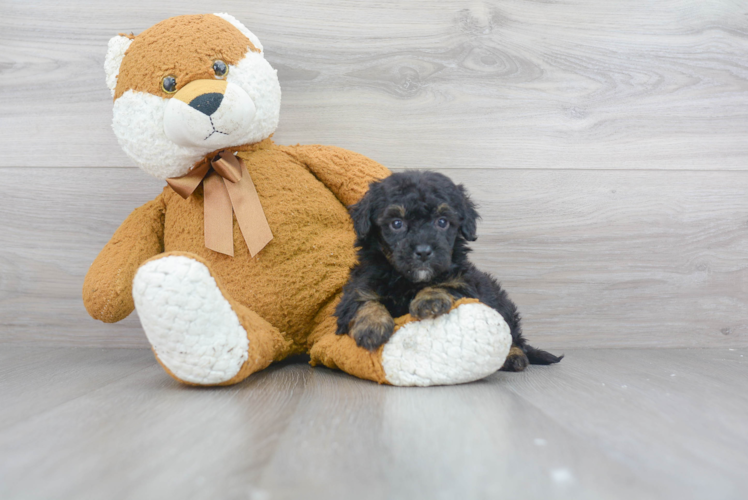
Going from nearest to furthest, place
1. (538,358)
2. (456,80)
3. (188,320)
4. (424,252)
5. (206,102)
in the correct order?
(188,320) → (424,252) → (206,102) → (538,358) → (456,80)

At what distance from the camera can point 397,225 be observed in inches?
53.6

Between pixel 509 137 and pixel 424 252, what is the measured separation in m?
0.93

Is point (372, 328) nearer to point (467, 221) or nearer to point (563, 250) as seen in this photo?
point (467, 221)

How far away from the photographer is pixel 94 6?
1973 mm

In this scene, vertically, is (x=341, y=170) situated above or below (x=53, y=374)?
above

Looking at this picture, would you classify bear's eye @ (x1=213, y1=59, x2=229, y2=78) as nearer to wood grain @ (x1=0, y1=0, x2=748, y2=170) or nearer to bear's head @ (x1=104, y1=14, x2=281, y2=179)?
bear's head @ (x1=104, y1=14, x2=281, y2=179)

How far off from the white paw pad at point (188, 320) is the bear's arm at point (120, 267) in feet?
0.96

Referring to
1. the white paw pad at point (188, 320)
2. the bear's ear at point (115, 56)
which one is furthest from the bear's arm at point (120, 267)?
the bear's ear at point (115, 56)

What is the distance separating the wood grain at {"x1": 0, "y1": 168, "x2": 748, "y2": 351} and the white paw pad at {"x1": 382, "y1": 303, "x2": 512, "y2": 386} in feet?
2.51

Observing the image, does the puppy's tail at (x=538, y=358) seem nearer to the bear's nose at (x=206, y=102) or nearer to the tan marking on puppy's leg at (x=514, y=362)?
the tan marking on puppy's leg at (x=514, y=362)

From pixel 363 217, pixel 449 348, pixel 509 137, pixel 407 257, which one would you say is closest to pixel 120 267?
pixel 363 217

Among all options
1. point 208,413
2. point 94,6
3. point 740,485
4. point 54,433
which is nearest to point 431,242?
point 208,413

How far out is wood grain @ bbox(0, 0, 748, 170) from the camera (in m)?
1.98

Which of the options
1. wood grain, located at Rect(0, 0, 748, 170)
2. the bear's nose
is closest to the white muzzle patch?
the bear's nose
